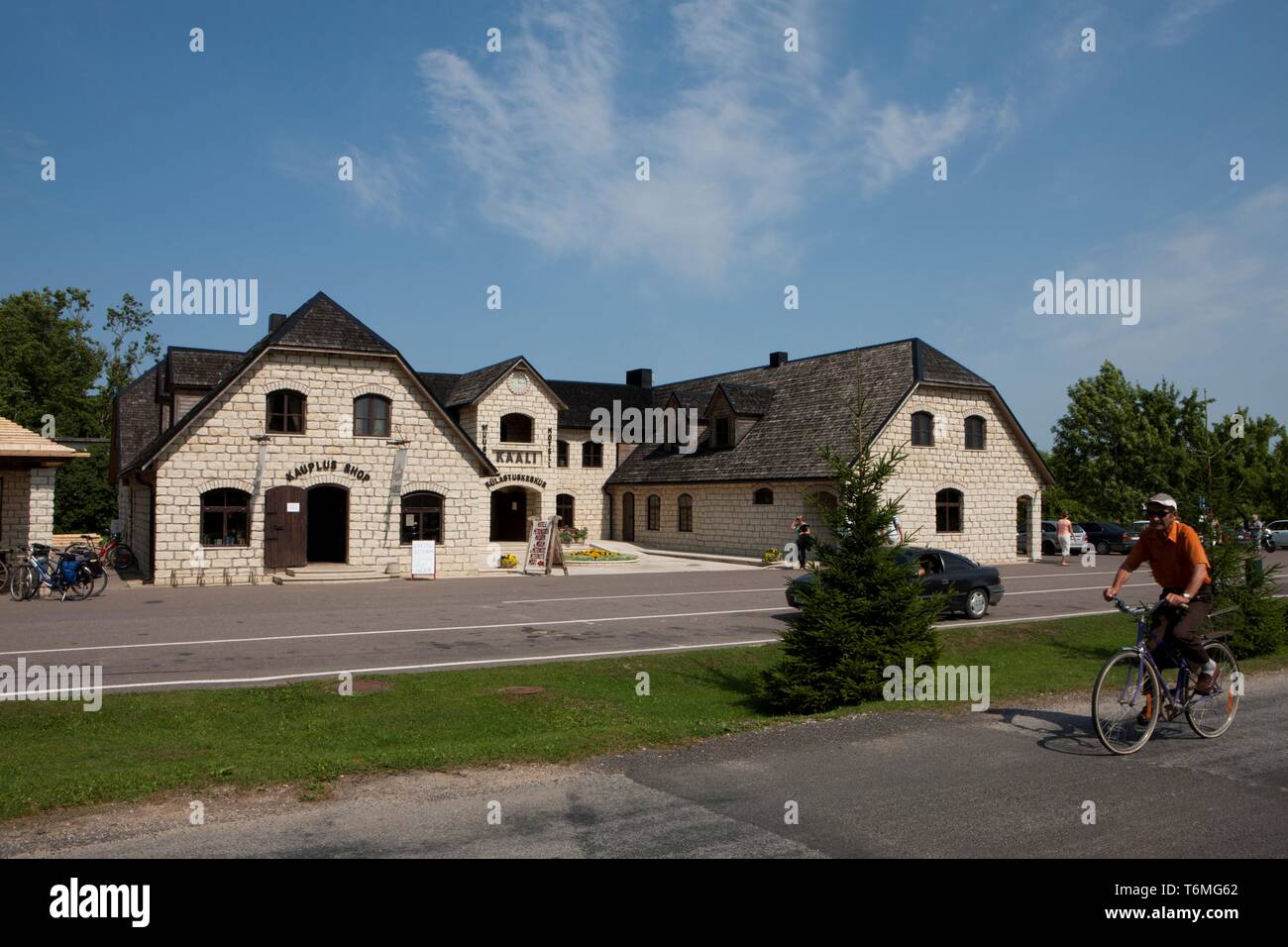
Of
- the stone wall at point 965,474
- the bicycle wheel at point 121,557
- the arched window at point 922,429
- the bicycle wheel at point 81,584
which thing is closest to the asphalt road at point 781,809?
the bicycle wheel at point 81,584

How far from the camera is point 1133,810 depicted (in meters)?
6.17

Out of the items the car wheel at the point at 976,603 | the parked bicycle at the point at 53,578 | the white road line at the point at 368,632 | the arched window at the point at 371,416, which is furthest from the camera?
the arched window at the point at 371,416

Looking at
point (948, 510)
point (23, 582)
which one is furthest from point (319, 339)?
point (948, 510)

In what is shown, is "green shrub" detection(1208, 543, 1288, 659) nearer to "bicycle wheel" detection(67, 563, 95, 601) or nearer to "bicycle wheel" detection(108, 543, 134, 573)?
"bicycle wheel" detection(67, 563, 95, 601)

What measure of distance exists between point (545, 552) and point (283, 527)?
24.6 feet

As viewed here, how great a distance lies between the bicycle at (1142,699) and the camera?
25.1 feet

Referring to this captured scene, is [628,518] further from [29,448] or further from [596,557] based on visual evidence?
[29,448]

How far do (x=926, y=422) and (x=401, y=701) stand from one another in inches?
1084

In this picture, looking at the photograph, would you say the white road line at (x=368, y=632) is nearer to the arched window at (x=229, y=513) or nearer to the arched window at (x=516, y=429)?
the arched window at (x=229, y=513)

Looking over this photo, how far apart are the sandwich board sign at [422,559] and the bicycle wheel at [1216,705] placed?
22.6 metres

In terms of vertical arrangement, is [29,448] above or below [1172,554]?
above

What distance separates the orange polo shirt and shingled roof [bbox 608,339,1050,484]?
23089mm

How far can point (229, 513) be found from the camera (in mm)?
26734

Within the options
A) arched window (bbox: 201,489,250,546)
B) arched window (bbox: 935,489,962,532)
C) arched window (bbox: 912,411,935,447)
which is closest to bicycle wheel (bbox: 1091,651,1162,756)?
arched window (bbox: 201,489,250,546)
